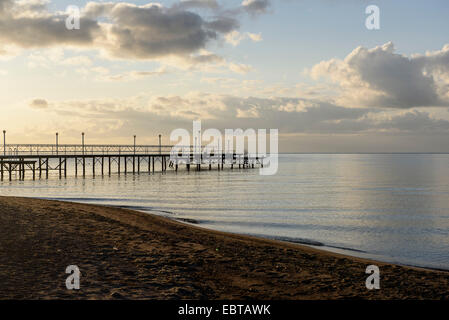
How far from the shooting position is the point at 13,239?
11.5 meters

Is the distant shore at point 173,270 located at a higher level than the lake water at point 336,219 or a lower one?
higher

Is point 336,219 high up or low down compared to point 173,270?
down

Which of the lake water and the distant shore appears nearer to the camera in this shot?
the distant shore

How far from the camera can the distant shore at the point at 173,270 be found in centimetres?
805

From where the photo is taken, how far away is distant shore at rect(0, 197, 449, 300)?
317 inches

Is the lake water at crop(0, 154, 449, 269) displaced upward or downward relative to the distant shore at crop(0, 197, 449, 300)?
downward

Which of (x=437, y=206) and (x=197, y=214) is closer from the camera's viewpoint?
(x=197, y=214)

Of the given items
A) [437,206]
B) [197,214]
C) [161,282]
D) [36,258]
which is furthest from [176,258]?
[437,206]

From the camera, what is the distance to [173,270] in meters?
9.55

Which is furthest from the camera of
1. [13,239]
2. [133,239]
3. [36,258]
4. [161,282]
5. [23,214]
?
[23,214]

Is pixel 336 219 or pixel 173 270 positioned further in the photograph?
pixel 336 219

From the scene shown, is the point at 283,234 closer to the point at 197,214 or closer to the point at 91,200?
the point at 197,214

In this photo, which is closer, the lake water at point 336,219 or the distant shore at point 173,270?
the distant shore at point 173,270
